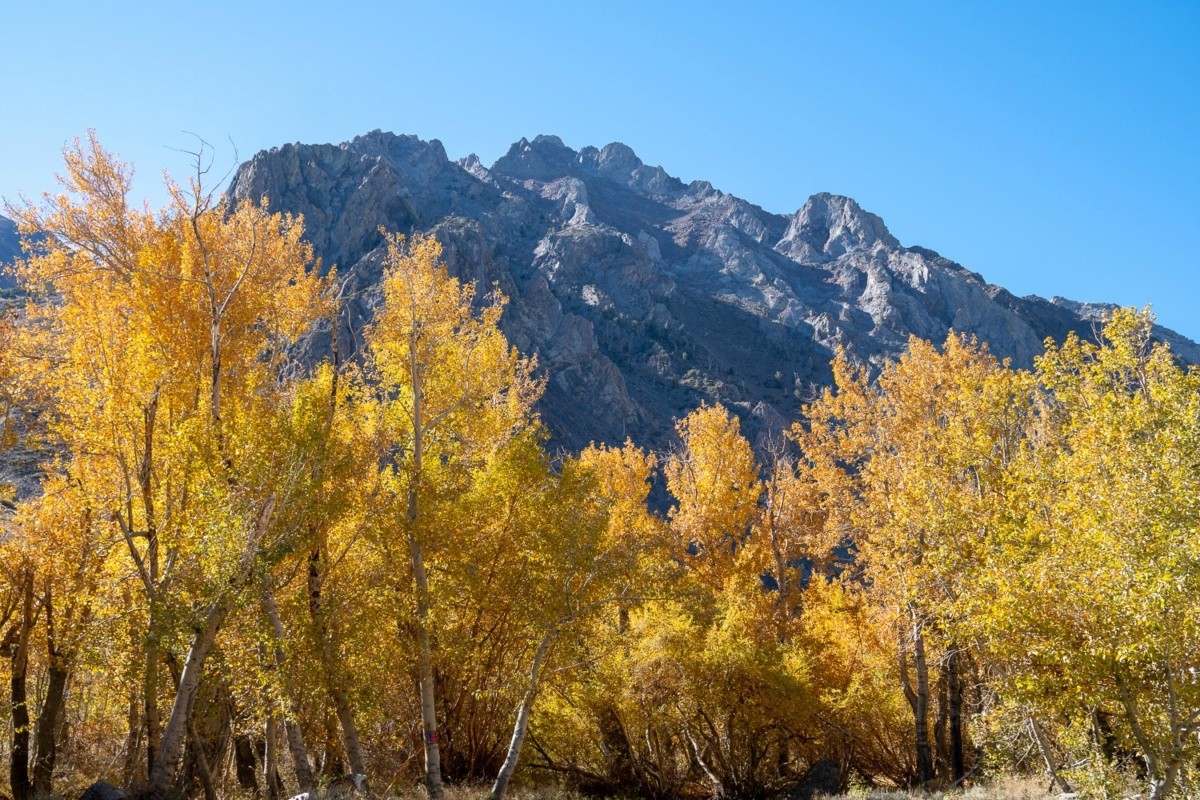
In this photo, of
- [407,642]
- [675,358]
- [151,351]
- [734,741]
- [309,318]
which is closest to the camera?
[151,351]

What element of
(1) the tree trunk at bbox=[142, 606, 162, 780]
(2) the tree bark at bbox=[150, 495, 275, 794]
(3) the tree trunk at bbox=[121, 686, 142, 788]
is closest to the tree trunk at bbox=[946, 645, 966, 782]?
(2) the tree bark at bbox=[150, 495, 275, 794]

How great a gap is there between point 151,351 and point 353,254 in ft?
267

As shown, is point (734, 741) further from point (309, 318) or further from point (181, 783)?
point (309, 318)

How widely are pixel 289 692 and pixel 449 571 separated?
9.67 feet

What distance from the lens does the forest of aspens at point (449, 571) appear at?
880cm

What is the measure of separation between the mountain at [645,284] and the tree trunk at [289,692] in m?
49.7

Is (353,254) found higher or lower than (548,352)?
higher

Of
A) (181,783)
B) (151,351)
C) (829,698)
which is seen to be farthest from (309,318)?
(829,698)

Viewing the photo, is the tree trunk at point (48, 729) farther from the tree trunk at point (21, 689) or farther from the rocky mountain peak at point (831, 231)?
the rocky mountain peak at point (831, 231)

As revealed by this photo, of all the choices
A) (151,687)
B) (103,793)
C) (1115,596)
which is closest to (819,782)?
(1115,596)

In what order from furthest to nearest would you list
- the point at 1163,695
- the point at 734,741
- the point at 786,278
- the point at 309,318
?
the point at 786,278 → the point at 734,741 → the point at 309,318 → the point at 1163,695

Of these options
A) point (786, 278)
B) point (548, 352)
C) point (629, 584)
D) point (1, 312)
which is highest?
point (786, 278)

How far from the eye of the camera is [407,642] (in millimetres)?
11719

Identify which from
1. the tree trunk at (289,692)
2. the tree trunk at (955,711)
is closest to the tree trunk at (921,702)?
the tree trunk at (955,711)
